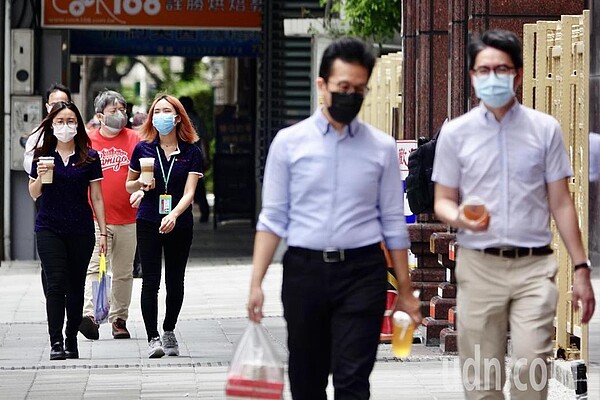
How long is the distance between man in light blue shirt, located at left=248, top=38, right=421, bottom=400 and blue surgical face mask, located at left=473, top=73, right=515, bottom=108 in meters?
0.44

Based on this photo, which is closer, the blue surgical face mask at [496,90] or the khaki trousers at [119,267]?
the blue surgical face mask at [496,90]

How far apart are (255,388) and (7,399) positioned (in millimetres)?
3350

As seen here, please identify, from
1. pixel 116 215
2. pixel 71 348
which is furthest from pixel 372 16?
pixel 71 348

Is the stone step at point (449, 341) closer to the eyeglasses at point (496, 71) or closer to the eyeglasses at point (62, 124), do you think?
the eyeglasses at point (62, 124)

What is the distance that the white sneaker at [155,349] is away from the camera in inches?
424

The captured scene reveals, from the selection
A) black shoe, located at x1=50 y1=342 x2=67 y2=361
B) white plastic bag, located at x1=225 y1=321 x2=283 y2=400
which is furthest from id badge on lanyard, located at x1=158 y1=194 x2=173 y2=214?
white plastic bag, located at x1=225 y1=321 x2=283 y2=400

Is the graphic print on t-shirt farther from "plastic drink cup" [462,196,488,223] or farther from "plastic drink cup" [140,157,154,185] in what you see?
"plastic drink cup" [462,196,488,223]

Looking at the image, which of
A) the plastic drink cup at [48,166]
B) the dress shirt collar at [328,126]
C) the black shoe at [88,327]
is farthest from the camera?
the black shoe at [88,327]

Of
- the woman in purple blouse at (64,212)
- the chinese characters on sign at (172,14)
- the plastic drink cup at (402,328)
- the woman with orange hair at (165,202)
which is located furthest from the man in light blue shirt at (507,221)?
the chinese characters on sign at (172,14)

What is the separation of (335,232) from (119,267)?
19.6 feet

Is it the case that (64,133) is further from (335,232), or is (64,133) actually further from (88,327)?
(335,232)

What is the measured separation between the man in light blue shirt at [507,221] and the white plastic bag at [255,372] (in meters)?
0.83

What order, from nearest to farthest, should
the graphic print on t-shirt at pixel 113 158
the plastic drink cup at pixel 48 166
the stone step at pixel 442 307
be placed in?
1. the plastic drink cup at pixel 48 166
2. the stone step at pixel 442 307
3. the graphic print on t-shirt at pixel 113 158

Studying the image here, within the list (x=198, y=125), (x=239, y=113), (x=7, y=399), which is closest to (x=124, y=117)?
(x=7, y=399)
